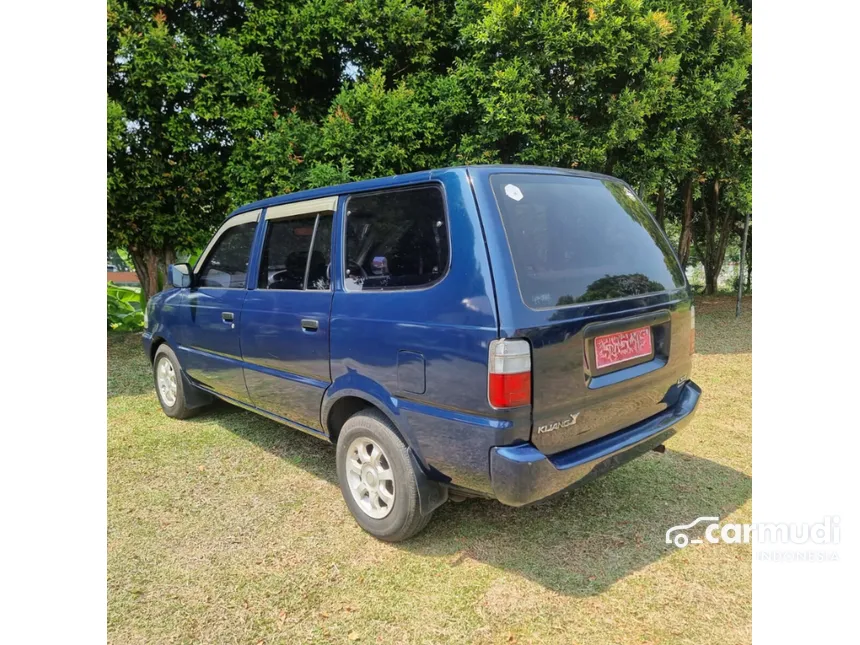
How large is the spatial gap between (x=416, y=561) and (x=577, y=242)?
1.86m

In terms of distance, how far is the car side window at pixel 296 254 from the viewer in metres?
3.38

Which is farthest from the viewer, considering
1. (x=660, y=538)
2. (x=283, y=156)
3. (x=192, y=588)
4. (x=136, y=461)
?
(x=283, y=156)

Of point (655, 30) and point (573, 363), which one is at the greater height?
point (655, 30)

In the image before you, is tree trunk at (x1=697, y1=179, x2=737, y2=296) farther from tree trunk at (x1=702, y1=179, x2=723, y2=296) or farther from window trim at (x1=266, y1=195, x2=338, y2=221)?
window trim at (x1=266, y1=195, x2=338, y2=221)

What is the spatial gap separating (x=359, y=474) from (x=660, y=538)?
1.72 metres

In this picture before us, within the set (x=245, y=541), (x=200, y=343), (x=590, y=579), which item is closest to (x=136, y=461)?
(x=200, y=343)

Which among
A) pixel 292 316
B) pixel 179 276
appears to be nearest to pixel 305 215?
pixel 292 316

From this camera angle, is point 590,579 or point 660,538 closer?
point 590,579

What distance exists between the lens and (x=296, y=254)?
3.59m

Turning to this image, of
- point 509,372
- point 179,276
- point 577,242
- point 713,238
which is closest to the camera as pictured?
point 509,372

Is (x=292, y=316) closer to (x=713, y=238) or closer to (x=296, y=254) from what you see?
(x=296, y=254)

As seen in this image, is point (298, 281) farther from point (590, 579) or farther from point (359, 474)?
point (590, 579)

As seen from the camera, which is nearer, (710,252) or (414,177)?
(414,177)

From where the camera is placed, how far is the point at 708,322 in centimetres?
1036
